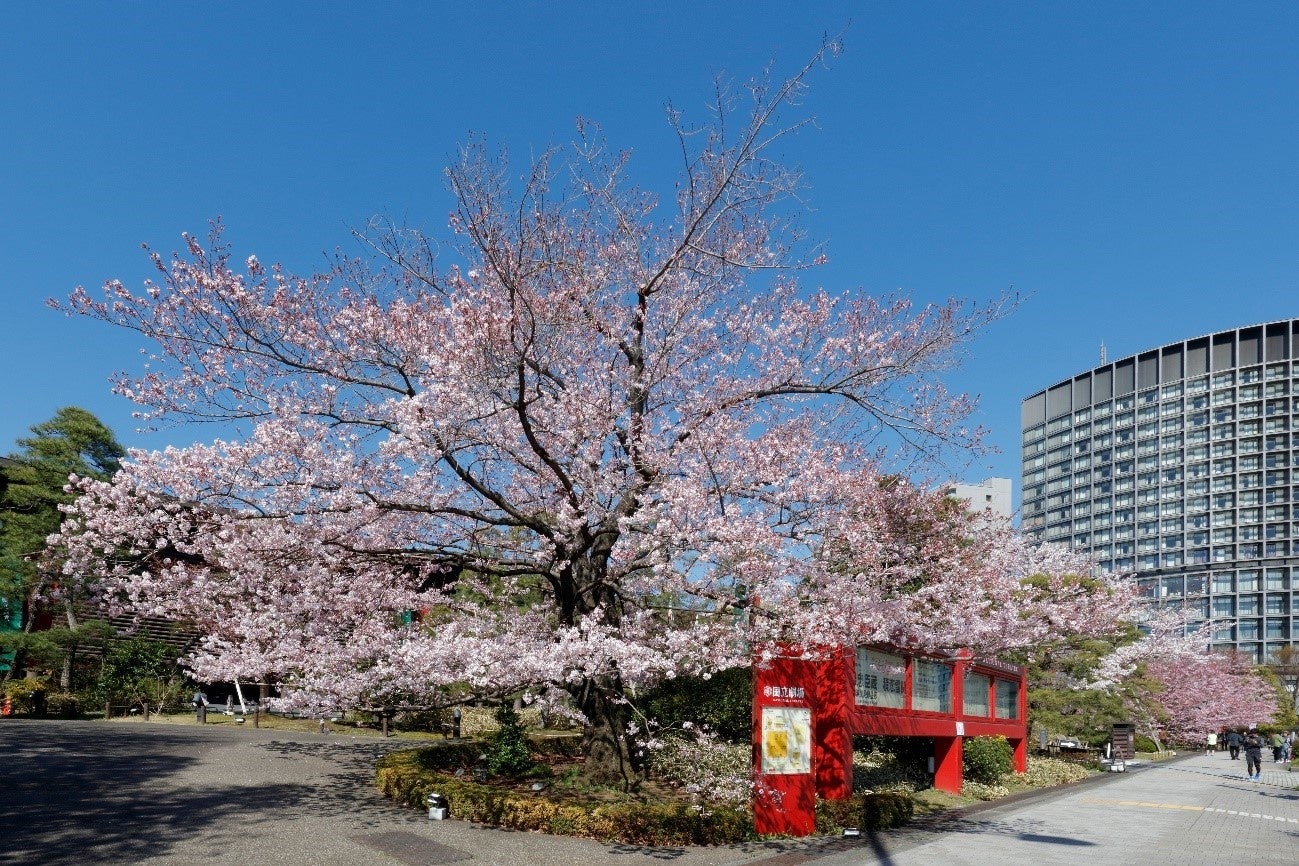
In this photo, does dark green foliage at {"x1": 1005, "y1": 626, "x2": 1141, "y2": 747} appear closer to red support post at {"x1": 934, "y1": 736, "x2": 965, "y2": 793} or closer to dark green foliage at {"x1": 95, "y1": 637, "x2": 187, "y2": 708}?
red support post at {"x1": 934, "y1": 736, "x2": 965, "y2": 793}


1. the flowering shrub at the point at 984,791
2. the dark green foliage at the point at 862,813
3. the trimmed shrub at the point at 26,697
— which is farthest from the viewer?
the trimmed shrub at the point at 26,697

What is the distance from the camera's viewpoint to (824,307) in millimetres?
15172

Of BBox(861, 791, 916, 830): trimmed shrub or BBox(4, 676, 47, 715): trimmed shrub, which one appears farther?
BBox(4, 676, 47, 715): trimmed shrub

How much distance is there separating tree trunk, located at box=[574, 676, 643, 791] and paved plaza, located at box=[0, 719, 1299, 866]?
2652mm

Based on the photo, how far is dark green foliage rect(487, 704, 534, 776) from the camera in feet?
53.2

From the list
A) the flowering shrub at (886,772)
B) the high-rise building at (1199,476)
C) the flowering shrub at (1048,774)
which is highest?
the high-rise building at (1199,476)

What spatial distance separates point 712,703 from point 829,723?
404 centimetres

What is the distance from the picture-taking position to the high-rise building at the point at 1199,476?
376 feet

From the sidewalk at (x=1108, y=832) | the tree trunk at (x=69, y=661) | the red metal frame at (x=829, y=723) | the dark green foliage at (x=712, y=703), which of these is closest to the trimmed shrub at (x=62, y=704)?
the tree trunk at (x=69, y=661)

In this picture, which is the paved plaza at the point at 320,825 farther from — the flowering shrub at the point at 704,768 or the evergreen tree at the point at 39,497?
the evergreen tree at the point at 39,497

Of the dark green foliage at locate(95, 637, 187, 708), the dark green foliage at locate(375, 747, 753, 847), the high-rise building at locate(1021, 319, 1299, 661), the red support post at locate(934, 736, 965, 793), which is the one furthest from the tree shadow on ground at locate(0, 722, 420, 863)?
the high-rise building at locate(1021, 319, 1299, 661)

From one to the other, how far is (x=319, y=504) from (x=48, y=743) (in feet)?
29.0

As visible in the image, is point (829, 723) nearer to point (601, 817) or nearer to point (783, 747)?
point (783, 747)

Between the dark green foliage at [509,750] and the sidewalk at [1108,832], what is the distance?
5833 mm
